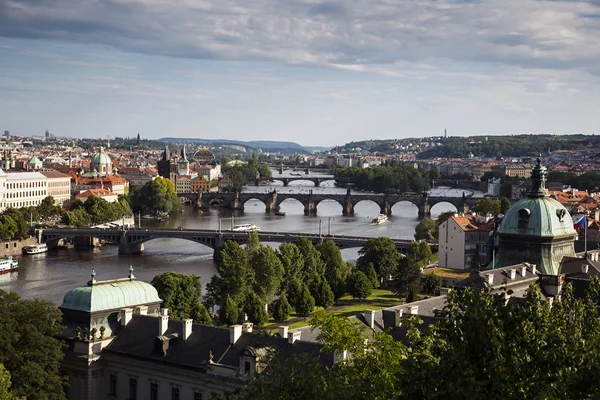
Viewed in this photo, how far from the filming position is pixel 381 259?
57.3m

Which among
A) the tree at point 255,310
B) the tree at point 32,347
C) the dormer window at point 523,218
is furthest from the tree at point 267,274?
the tree at point 32,347

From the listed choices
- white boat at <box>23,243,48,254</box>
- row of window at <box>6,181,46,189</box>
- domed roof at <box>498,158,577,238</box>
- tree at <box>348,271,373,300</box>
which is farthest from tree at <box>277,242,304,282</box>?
row of window at <box>6,181,46,189</box>

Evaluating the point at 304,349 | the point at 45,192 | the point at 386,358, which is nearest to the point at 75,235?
the point at 45,192

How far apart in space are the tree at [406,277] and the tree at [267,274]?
7140 millimetres

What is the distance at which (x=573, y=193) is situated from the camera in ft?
330

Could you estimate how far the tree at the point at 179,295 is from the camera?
40.8 m

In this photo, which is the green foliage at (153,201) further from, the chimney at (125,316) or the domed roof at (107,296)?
the chimney at (125,316)

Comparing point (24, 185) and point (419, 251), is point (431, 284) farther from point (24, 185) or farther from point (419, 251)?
point (24, 185)

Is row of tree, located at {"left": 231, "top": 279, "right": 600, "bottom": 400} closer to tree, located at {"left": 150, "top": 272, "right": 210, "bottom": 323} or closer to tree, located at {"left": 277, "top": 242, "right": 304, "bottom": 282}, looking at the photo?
tree, located at {"left": 150, "top": 272, "right": 210, "bottom": 323}

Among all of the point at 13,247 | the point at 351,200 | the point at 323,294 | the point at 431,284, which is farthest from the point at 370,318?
the point at 351,200

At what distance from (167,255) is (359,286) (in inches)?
1172

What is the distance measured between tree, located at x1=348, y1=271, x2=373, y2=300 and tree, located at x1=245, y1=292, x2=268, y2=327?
28.7ft

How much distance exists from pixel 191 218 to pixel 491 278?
83328mm

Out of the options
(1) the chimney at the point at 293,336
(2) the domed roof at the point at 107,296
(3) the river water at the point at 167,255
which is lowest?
(3) the river water at the point at 167,255
